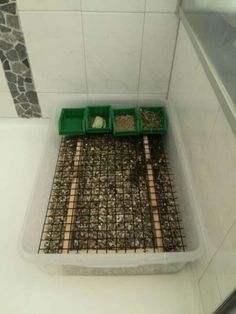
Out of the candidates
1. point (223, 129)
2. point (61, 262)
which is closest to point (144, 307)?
point (61, 262)

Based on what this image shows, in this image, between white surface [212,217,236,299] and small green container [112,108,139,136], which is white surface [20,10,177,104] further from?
white surface [212,217,236,299]

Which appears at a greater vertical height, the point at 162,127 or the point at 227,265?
the point at 162,127

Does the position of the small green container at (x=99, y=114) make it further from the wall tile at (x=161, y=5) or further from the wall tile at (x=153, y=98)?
the wall tile at (x=161, y=5)

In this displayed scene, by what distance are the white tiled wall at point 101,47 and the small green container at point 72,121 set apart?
0.22 ft

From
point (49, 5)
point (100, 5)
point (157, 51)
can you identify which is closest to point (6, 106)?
point (49, 5)

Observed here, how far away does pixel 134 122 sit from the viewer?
4.04ft

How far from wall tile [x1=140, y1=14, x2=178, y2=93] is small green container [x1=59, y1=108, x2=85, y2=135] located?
312mm

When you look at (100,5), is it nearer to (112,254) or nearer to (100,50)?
(100,50)

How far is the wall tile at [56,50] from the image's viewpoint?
1021 mm

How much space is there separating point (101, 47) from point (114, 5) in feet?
0.55

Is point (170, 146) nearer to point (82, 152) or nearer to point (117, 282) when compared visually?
point (82, 152)

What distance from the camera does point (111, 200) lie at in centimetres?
101

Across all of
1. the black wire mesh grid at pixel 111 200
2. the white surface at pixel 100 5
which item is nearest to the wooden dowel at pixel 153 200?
the black wire mesh grid at pixel 111 200

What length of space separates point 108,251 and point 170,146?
0.51 m
